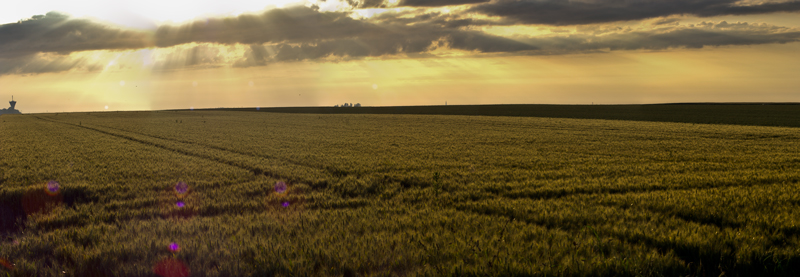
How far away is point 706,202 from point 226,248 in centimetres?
984

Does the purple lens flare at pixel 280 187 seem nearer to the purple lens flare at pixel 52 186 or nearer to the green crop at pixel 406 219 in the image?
the green crop at pixel 406 219

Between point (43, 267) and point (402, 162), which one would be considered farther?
point (402, 162)

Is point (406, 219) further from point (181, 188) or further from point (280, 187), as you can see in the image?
point (181, 188)

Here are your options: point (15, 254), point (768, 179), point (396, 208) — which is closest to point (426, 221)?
point (396, 208)

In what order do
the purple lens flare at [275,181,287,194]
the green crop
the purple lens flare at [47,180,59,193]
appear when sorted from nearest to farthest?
the green crop
the purple lens flare at [275,181,287,194]
the purple lens flare at [47,180,59,193]

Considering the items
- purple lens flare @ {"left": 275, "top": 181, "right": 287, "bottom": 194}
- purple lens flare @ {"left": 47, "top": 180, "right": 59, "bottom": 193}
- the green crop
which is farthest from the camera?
purple lens flare @ {"left": 47, "top": 180, "right": 59, "bottom": 193}

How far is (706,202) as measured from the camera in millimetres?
9844

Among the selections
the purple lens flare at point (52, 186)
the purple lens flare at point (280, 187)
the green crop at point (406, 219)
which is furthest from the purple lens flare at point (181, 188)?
the purple lens flare at point (52, 186)

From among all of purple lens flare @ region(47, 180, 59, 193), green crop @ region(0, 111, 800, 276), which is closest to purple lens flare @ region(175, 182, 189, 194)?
green crop @ region(0, 111, 800, 276)

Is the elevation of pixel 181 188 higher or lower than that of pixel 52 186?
lower

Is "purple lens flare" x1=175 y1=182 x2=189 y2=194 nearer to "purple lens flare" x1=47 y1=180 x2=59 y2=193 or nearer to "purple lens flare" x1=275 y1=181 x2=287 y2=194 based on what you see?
"purple lens flare" x1=275 y1=181 x2=287 y2=194

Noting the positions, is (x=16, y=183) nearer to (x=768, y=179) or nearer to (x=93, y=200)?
(x=93, y=200)

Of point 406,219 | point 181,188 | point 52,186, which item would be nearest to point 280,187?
point 181,188

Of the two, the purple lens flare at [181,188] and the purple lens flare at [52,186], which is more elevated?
the purple lens flare at [52,186]
